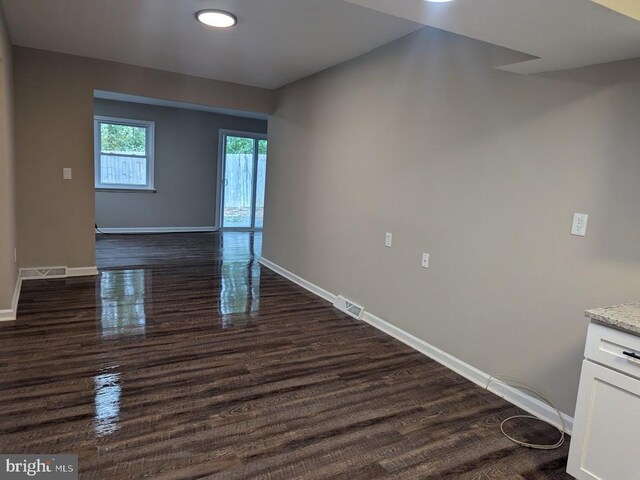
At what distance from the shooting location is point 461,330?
289 cm

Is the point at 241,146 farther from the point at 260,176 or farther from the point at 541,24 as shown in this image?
the point at 541,24

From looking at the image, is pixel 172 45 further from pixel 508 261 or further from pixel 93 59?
pixel 508 261

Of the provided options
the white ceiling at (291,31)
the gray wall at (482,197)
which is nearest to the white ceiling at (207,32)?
the white ceiling at (291,31)

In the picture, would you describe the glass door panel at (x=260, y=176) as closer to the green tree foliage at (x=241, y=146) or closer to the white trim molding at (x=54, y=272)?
the green tree foliage at (x=241, y=146)

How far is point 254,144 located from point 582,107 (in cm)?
752

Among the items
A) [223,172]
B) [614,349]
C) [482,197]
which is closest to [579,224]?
[482,197]

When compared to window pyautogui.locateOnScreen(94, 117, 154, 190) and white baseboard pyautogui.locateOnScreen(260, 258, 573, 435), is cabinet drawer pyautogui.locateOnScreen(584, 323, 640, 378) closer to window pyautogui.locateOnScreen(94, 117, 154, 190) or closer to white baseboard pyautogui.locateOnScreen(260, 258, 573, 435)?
white baseboard pyautogui.locateOnScreen(260, 258, 573, 435)

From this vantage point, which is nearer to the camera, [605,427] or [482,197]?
[605,427]

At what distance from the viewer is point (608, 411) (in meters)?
1.66

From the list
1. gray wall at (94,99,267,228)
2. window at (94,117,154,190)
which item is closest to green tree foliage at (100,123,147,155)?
window at (94,117,154,190)

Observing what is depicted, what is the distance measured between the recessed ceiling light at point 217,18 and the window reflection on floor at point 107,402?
2551 mm

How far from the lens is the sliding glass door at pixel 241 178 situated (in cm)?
875

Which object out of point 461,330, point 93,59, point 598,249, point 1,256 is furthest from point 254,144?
point 598,249

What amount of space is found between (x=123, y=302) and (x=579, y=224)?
12.4 feet
